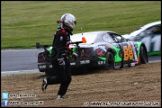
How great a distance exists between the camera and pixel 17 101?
9.78 m

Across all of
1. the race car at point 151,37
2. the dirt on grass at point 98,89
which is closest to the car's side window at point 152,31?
the race car at point 151,37

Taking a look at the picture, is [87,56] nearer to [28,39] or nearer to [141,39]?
[141,39]

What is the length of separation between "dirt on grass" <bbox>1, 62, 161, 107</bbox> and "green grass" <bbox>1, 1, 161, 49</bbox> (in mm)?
10651

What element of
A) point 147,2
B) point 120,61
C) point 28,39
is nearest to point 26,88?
point 120,61

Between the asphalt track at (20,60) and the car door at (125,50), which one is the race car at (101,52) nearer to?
the car door at (125,50)

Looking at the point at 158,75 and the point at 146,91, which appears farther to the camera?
the point at 158,75

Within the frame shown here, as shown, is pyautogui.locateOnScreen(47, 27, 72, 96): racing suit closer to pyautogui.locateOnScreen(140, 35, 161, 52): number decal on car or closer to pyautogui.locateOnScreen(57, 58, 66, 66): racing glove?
pyautogui.locateOnScreen(57, 58, 66, 66): racing glove

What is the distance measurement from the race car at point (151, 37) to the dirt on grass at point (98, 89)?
3926 millimetres

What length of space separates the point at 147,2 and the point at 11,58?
22.0m

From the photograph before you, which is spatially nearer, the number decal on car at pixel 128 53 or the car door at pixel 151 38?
the number decal on car at pixel 128 53

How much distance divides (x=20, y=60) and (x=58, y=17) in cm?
1262

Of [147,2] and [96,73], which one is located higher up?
[147,2]

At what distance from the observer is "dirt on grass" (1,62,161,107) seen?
9.40 m

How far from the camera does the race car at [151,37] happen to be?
19.4 meters
